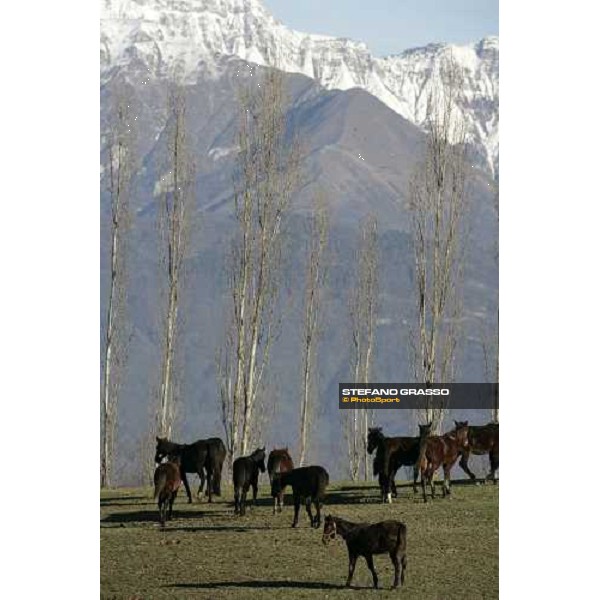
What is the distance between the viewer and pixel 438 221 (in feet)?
74.3

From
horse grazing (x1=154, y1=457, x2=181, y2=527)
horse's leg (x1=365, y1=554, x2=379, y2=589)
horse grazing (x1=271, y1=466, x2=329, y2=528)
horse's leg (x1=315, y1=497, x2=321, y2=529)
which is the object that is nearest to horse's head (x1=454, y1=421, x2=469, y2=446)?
horse grazing (x1=271, y1=466, x2=329, y2=528)

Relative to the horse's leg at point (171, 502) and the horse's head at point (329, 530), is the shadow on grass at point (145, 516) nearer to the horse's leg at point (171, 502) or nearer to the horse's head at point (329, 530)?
the horse's leg at point (171, 502)

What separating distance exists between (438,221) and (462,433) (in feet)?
13.1

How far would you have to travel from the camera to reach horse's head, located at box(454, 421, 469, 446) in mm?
20297

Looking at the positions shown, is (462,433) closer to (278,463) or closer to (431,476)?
(431,476)

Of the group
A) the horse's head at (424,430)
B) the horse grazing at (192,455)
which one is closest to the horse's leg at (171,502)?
the horse grazing at (192,455)

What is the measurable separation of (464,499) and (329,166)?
4123 inches

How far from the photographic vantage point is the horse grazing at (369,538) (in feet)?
50.2

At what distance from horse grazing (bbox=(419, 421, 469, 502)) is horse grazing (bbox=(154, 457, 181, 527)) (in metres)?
3.57
